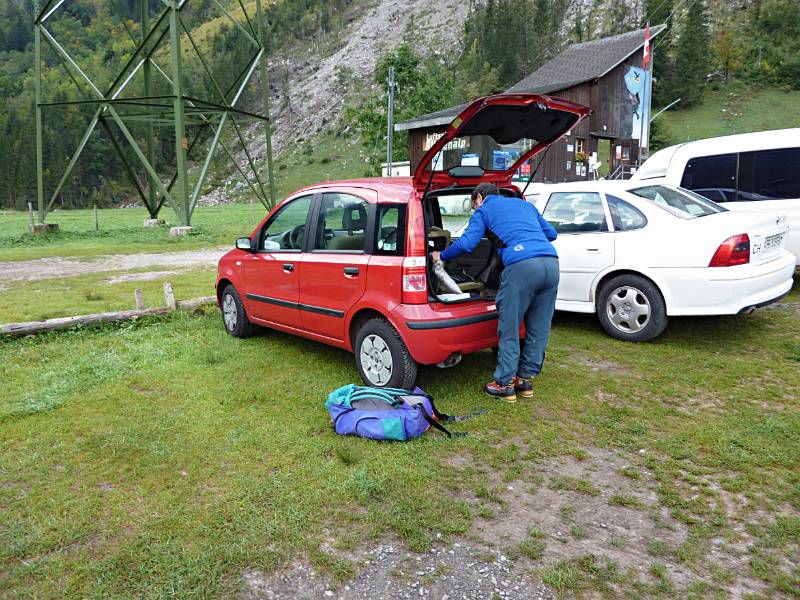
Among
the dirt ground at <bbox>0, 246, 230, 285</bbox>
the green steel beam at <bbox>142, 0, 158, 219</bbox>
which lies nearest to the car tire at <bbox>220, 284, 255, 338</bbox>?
the dirt ground at <bbox>0, 246, 230, 285</bbox>

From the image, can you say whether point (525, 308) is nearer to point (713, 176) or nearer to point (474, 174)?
point (474, 174)

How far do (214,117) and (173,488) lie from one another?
2140 cm

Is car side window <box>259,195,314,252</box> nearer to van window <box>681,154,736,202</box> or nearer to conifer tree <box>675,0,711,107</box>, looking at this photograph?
van window <box>681,154,736,202</box>

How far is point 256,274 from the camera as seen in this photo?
6.30m

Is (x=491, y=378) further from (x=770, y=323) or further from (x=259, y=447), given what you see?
(x=770, y=323)

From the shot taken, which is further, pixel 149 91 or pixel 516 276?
pixel 149 91

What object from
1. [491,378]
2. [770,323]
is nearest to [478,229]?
[491,378]

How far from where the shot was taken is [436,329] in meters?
4.51

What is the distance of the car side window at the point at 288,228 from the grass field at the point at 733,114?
66.9 metres

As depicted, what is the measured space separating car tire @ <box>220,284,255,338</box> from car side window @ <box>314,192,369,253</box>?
5.51 ft

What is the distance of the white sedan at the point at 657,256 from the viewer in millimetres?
5816

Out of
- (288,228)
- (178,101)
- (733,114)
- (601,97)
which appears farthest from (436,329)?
(733,114)

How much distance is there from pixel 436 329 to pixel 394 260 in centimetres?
63

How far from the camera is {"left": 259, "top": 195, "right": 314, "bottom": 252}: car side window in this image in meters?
5.76
